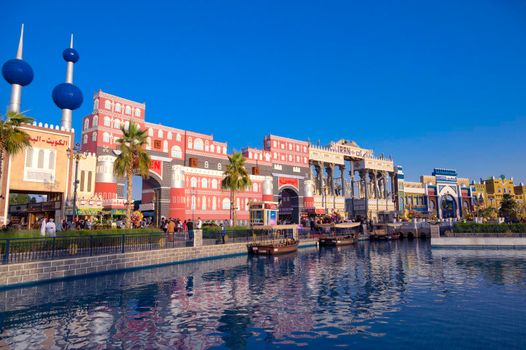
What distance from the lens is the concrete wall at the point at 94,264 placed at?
58.6ft

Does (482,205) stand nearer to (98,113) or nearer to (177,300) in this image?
(98,113)

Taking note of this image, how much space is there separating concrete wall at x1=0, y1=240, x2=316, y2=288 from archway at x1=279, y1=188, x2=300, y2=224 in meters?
39.2

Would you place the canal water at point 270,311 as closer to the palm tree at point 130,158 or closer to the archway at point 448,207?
the palm tree at point 130,158

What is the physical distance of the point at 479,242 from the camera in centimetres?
4328

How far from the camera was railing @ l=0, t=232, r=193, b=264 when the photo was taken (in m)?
18.8

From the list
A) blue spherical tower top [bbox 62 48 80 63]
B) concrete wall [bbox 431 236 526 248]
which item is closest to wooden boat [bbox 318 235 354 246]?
concrete wall [bbox 431 236 526 248]

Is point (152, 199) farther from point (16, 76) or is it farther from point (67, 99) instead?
point (16, 76)

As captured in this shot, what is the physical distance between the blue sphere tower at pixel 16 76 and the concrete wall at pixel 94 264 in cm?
2770

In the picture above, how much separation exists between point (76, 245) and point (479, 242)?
44347 millimetres

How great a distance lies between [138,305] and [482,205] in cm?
12048

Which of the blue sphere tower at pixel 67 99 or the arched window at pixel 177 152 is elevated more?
the blue sphere tower at pixel 67 99

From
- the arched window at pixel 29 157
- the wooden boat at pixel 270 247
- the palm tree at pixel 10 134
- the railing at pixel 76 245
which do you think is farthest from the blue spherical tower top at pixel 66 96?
the wooden boat at pixel 270 247

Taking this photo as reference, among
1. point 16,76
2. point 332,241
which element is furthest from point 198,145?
point 332,241

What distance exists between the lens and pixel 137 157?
1320 inches
